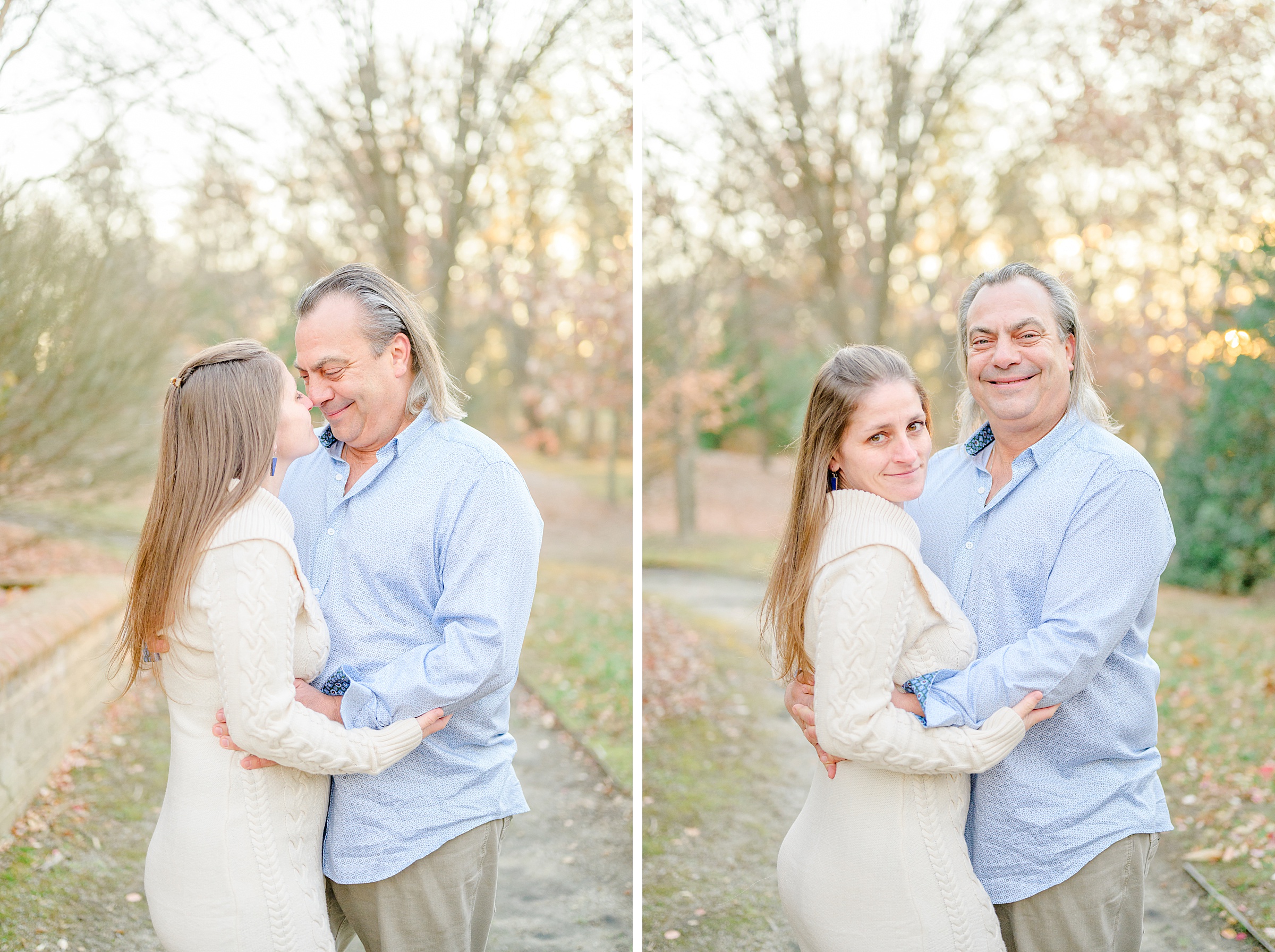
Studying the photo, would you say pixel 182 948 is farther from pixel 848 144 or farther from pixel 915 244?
pixel 915 244

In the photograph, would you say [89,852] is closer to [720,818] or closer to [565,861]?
[565,861]

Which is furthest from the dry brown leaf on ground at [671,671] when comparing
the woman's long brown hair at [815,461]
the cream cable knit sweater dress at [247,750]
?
the cream cable knit sweater dress at [247,750]

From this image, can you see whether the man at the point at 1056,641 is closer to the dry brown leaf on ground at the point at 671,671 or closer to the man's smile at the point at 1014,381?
the man's smile at the point at 1014,381

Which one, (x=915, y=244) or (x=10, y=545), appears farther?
(x=915, y=244)

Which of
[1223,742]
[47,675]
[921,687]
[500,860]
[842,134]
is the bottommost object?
[500,860]

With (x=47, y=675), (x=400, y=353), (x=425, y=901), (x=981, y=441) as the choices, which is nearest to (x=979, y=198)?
(x=981, y=441)

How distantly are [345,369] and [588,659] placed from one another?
528 cm

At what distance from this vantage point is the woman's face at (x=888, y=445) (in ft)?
6.66

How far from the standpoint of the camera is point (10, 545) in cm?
762

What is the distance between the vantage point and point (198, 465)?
1952 mm

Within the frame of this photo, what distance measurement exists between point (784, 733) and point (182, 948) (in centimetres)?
455

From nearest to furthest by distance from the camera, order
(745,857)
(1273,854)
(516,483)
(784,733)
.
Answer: (516,483), (1273,854), (745,857), (784,733)

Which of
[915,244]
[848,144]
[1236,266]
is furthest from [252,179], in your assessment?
[1236,266]

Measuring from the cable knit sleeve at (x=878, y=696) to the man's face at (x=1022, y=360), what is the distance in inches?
19.3
